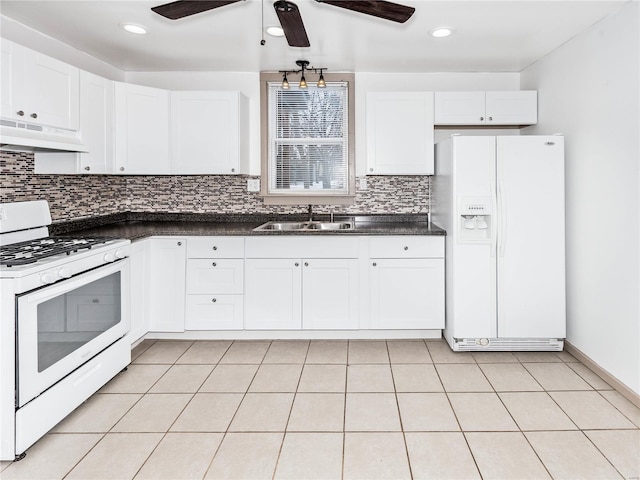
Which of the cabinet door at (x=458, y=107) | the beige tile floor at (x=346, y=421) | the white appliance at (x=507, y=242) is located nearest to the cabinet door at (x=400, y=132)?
the cabinet door at (x=458, y=107)

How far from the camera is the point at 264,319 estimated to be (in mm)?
3693

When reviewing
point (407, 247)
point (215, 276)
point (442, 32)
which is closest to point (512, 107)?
point (442, 32)

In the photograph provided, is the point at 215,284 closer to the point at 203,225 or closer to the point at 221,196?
the point at 203,225

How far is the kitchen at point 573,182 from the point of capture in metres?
2.71

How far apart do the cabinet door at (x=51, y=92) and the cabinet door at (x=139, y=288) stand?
0.94 metres

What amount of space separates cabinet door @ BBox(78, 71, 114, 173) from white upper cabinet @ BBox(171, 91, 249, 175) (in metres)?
0.50

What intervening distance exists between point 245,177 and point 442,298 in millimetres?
2051

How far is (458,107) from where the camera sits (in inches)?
154

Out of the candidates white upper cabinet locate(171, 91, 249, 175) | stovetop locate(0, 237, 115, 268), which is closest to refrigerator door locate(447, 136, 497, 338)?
white upper cabinet locate(171, 91, 249, 175)

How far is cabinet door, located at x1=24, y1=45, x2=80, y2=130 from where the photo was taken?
8.68ft

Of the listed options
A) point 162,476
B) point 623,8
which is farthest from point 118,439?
point 623,8

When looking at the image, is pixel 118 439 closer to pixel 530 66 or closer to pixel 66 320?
pixel 66 320

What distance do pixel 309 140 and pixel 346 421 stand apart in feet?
8.57

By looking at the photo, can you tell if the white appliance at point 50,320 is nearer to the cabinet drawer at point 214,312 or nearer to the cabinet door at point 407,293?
the cabinet drawer at point 214,312
